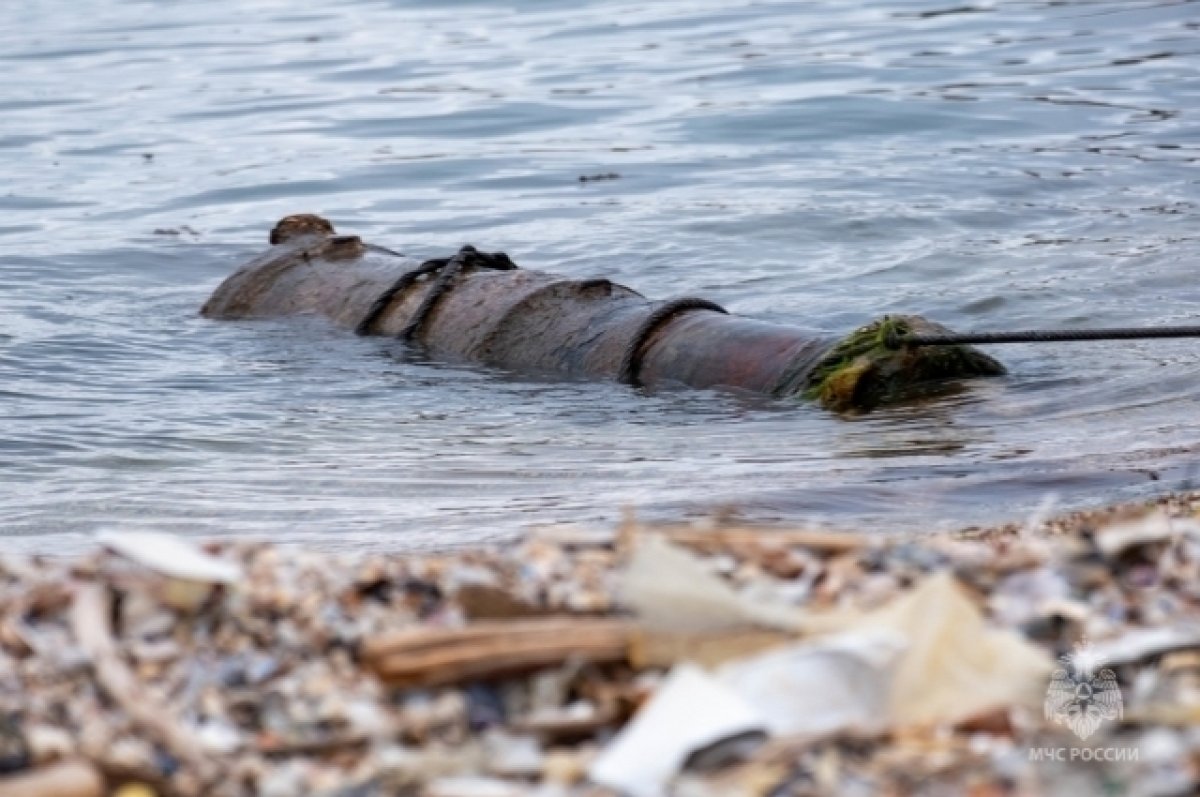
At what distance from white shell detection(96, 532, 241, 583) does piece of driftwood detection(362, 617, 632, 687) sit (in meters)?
0.34

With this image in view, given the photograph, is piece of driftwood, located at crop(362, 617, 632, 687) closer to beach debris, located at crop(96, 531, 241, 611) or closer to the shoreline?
the shoreline

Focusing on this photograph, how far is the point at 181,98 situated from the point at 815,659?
14.0 metres

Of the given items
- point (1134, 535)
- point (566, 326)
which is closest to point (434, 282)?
point (566, 326)

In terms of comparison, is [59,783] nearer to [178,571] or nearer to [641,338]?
[178,571]

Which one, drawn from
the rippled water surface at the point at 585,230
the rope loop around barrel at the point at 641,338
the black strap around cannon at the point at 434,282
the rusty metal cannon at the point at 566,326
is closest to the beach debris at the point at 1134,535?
the rippled water surface at the point at 585,230

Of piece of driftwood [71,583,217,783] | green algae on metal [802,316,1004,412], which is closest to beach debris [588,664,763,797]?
piece of driftwood [71,583,217,783]

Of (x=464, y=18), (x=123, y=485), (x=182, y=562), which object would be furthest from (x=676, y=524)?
(x=464, y=18)

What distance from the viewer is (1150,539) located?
10.2 feet

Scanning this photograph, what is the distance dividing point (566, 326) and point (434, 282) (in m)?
0.82

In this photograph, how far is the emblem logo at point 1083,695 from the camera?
101 inches

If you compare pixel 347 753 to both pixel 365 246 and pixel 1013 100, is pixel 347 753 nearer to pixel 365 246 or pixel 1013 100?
pixel 365 246

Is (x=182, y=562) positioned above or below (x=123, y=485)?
above

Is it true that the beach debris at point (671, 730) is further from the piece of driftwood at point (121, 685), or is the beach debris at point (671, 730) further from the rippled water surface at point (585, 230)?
the rippled water surface at point (585, 230)

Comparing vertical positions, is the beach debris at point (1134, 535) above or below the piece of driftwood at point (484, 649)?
below
